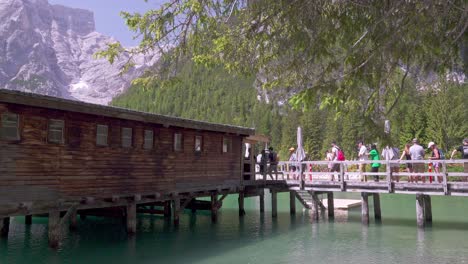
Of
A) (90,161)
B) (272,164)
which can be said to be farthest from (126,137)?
(272,164)

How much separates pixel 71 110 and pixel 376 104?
32.8ft

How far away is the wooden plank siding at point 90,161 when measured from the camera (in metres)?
13.4

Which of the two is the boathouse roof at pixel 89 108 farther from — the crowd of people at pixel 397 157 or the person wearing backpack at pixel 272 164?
the crowd of people at pixel 397 157

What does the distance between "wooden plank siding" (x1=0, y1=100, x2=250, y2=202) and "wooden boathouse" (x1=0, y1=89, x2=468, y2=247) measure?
0.10 ft

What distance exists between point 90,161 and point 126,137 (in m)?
2.04

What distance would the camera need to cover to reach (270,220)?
78.1 ft

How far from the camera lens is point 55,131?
1465cm

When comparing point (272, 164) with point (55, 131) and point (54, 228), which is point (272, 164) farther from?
point (55, 131)

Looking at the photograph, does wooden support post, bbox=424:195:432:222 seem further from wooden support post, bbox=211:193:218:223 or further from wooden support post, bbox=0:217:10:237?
wooden support post, bbox=0:217:10:237

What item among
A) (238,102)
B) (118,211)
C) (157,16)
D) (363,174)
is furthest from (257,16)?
(238,102)

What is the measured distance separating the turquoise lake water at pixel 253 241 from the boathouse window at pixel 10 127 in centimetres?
390

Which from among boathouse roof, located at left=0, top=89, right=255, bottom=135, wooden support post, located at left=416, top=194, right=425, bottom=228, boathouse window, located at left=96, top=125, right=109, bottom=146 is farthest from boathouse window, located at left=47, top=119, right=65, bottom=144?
wooden support post, located at left=416, top=194, right=425, bottom=228

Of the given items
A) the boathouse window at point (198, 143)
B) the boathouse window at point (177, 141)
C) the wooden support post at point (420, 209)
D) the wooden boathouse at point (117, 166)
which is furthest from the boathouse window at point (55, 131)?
the wooden support post at point (420, 209)

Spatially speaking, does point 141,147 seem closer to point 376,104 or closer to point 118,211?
point 118,211
